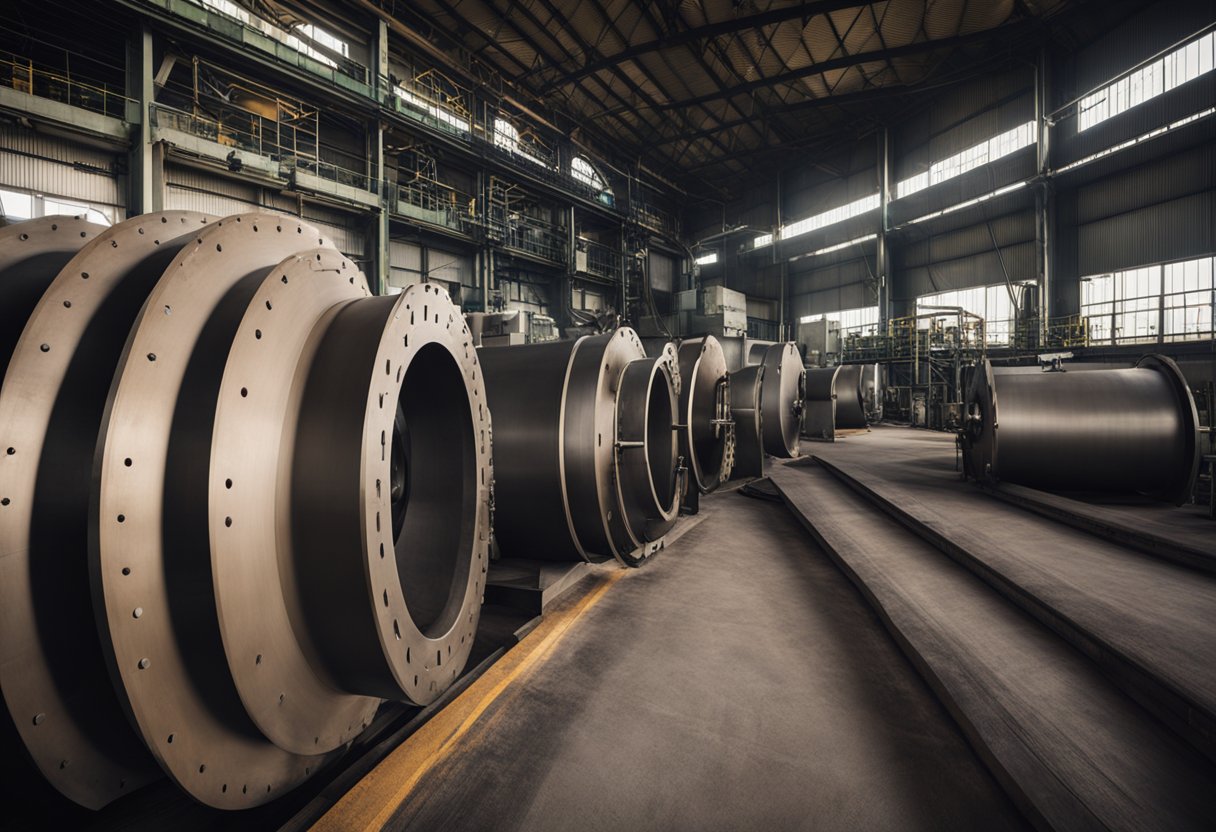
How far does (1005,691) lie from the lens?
6.63ft

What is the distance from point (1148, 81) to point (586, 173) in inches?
701

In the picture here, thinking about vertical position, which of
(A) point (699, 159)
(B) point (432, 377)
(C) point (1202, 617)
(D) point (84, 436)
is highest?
(A) point (699, 159)

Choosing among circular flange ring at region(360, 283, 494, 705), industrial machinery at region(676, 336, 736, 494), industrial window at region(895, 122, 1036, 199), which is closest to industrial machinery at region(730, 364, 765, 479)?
industrial machinery at region(676, 336, 736, 494)

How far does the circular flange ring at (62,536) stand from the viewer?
1.07 metres

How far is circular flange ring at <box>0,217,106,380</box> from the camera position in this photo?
128 centimetres

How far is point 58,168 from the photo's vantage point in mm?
9688

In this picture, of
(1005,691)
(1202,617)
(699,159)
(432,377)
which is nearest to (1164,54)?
(699,159)

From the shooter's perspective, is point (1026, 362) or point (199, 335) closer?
point (199, 335)

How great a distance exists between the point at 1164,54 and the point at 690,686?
20.7 meters

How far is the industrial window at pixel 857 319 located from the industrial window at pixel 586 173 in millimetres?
10971

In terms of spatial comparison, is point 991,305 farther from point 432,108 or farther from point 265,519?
point 265,519

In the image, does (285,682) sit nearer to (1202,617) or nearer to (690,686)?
(690,686)

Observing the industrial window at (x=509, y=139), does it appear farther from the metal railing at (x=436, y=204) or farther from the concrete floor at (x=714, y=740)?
the concrete floor at (x=714, y=740)

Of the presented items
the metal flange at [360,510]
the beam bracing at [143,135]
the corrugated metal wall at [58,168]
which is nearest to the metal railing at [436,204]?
the beam bracing at [143,135]
